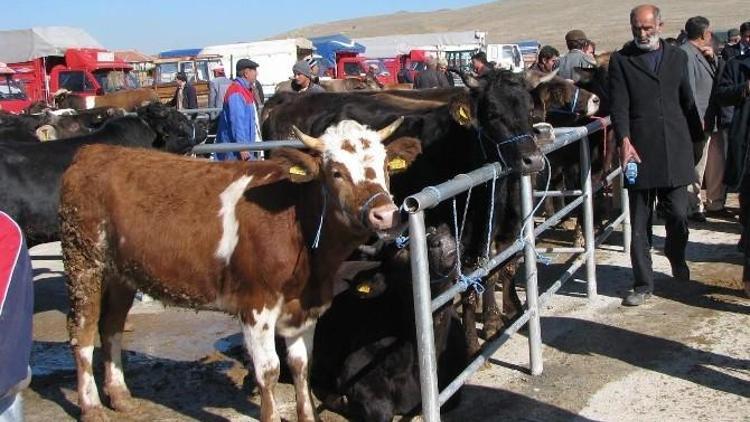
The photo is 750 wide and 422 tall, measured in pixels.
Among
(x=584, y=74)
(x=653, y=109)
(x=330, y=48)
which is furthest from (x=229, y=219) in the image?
(x=330, y=48)

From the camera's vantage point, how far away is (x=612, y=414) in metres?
4.73

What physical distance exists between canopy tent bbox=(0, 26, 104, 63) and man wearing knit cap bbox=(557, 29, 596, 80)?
2653 centimetres

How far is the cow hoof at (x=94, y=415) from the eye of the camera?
498cm

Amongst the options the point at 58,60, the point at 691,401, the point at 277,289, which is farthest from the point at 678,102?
the point at 58,60

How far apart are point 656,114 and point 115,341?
415 cm

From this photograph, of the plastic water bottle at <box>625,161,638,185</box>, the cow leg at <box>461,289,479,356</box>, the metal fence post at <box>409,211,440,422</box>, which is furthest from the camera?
the plastic water bottle at <box>625,161,638,185</box>

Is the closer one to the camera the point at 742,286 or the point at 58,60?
the point at 742,286

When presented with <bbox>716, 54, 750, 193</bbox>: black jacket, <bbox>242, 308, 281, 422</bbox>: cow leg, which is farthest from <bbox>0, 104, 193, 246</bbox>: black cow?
<bbox>716, 54, 750, 193</bbox>: black jacket

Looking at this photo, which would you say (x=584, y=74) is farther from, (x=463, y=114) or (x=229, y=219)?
(x=229, y=219)

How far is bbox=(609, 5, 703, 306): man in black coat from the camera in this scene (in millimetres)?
6406

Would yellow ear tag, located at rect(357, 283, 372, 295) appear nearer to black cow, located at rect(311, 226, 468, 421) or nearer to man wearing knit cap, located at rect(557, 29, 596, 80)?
black cow, located at rect(311, 226, 468, 421)

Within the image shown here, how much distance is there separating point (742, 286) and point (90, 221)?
16.7ft

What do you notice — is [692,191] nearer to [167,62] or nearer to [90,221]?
[90,221]

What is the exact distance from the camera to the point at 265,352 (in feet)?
14.7
